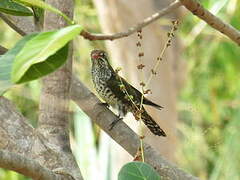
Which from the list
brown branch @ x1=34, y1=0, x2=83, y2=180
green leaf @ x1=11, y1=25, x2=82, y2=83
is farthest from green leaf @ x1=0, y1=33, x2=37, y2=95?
brown branch @ x1=34, y1=0, x2=83, y2=180

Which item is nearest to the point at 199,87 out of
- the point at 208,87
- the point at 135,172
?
the point at 208,87

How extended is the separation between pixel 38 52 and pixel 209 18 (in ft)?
1.73

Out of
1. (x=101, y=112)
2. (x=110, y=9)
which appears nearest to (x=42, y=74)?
(x=101, y=112)

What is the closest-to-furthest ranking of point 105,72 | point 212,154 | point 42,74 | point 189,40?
point 42,74
point 105,72
point 189,40
point 212,154

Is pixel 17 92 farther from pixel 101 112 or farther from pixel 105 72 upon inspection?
pixel 101 112

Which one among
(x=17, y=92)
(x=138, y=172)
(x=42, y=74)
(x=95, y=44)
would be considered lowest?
(x=138, y=172)

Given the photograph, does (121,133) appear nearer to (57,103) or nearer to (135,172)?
(57,103)

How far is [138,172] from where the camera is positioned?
48.8 inches

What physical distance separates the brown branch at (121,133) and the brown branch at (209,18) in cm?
35

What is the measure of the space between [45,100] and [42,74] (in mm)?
620

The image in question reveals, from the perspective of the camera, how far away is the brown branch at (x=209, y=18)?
132cm

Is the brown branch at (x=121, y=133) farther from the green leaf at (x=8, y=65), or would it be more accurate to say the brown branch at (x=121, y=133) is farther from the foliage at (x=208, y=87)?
the foliage at (x=208, y=87)

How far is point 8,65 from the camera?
3.58 feet

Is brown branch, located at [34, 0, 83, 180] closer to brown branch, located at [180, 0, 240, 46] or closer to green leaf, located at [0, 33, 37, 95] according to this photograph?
brown branch, located at [180, 0, 240, 46]
